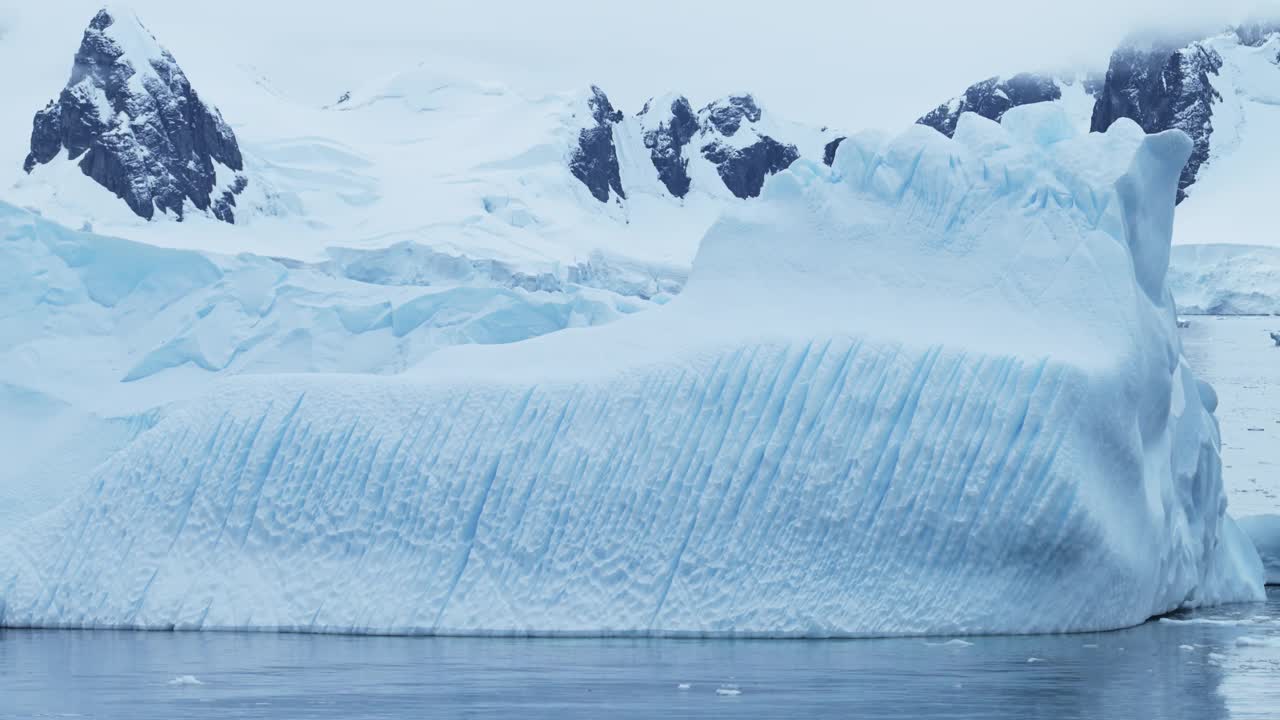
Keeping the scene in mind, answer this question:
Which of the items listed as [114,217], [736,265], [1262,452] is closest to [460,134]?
[114,217]

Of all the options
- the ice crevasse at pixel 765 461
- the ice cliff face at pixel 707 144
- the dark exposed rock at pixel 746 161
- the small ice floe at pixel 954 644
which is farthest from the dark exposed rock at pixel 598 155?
the small ice floe at pixel 954 644

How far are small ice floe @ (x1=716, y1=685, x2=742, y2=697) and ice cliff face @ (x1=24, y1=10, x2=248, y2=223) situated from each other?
271ft

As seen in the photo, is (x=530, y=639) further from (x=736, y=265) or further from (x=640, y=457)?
(x=736, y=265)

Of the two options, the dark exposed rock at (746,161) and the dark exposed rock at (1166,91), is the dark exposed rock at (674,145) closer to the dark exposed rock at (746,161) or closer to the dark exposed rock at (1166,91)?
the dark exposed rock at (746,161)

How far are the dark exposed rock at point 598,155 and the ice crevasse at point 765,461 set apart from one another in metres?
93.0

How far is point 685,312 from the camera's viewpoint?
52.6ft

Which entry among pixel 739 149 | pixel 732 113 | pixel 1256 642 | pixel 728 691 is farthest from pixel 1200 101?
pixel 728 691

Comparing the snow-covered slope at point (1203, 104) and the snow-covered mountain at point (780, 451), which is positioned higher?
the snow-covered mountain at point (780, 451)

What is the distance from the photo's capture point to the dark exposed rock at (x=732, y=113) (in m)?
125

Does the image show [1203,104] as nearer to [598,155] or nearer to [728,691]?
[598,155]

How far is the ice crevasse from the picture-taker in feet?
45.5

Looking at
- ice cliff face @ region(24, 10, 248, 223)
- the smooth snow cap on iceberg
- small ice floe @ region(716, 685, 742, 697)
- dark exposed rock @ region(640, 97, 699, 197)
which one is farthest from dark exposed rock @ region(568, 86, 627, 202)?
small ice floe @ region(716, 685, 742, 697)

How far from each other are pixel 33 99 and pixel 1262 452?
85.5 metres

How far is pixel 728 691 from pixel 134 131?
3422 inches
